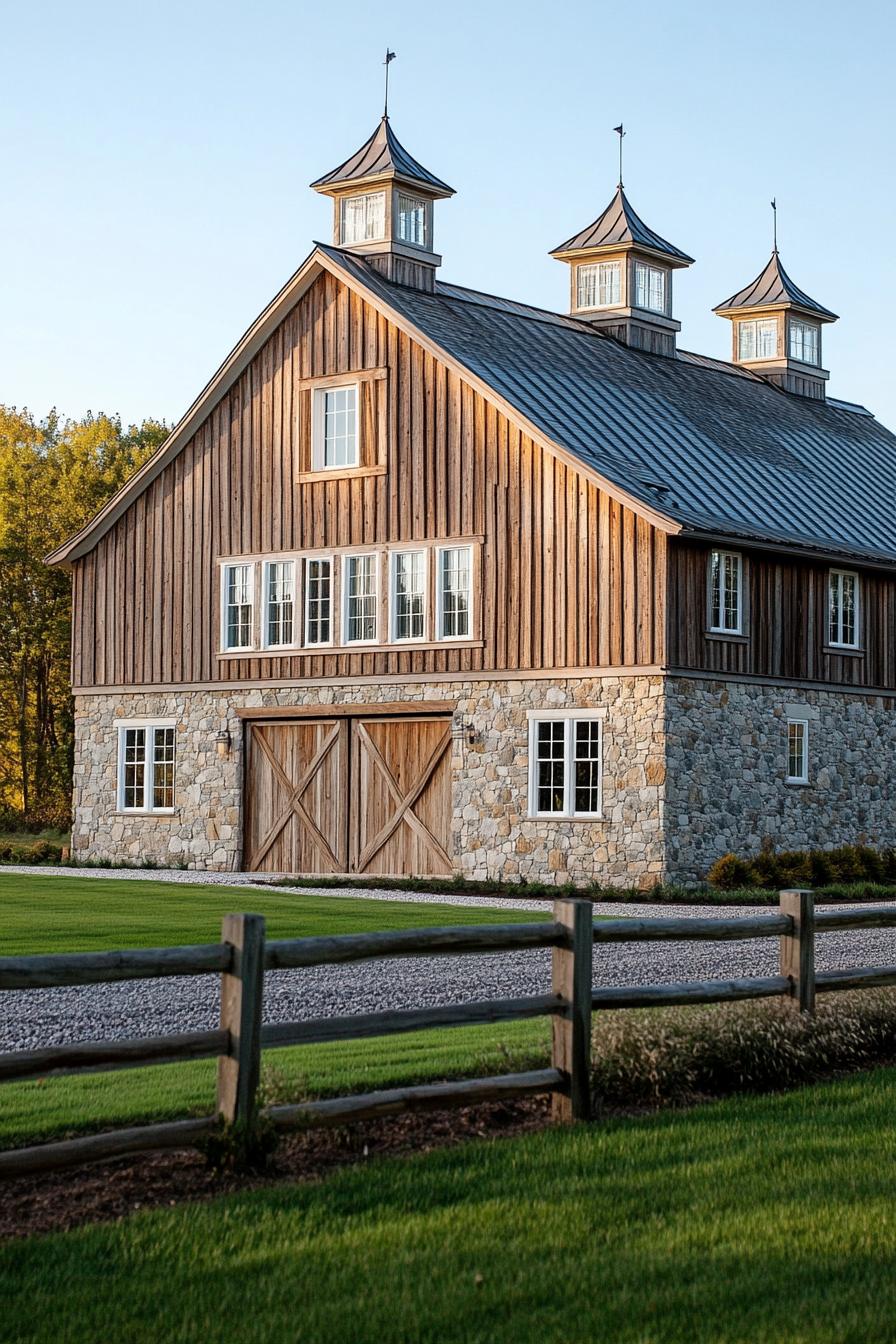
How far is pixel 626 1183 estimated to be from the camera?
7797 mm

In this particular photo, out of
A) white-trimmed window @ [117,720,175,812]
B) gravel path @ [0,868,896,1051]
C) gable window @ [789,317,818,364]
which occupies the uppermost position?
gable window @ [789,317,818,364]

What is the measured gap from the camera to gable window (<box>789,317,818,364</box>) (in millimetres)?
40469

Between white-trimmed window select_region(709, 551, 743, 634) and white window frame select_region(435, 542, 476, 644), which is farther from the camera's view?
white window frame select_region(435, 542, 476, 644)

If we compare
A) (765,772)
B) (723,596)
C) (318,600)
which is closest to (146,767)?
(318,600)

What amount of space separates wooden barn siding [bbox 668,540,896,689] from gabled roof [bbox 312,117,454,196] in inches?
366

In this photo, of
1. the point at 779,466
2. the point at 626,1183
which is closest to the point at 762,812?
the point at 779,466

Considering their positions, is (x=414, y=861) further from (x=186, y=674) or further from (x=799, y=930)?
(x=799, y=930)

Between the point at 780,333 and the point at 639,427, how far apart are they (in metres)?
11.2

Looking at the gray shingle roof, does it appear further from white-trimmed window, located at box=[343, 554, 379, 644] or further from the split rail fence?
the split rail fence

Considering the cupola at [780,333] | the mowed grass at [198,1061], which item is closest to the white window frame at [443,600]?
the mowed grass at [198,1061]

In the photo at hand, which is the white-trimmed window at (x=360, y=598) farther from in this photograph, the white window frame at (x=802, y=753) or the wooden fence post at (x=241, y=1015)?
the wooden fence post at (x=241, y=1015)

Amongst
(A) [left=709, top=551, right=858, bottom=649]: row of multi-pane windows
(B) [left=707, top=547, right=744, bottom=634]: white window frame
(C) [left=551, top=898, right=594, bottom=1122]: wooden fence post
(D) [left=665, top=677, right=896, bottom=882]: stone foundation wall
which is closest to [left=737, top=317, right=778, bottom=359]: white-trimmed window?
(D) [left=665, top=677, right=896, bottom=882]: stone foundation wall

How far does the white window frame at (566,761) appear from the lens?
26422 millimetres

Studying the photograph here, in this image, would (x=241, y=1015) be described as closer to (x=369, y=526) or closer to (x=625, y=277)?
(x=369, y=526)
